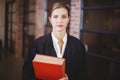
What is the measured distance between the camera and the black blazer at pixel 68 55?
6.03 ft

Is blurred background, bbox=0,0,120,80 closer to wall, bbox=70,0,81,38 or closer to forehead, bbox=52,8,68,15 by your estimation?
wall, bbox=70,0,81,38

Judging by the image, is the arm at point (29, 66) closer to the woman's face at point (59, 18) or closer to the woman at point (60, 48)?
the woman at point (60, 48)

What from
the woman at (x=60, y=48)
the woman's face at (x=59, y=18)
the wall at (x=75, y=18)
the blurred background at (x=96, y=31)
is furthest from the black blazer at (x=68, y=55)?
the wall at (x=75, y=18)

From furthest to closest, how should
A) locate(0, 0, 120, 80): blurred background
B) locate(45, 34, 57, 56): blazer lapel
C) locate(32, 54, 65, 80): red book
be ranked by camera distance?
1. locate(0, 0, 120, 80): blurred background
2. locate(45, 34, 57, 56): blazer lapel
3. locate(32, 54, 65, 80): red book

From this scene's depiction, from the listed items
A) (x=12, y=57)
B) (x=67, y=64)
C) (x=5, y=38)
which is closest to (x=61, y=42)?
(x=67, y=64)

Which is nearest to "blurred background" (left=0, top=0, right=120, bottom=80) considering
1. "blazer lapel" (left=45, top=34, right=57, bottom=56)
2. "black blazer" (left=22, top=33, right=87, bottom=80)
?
"black blazer" (left=22, top=33, right=87, bottom=80)

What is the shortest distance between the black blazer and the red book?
9cm

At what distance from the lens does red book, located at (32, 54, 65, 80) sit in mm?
1717

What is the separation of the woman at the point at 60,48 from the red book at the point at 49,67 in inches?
3.3

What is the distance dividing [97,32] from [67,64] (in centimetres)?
288

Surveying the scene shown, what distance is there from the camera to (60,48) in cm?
186

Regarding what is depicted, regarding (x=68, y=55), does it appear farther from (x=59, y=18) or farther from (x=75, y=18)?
(x=75, y=18)

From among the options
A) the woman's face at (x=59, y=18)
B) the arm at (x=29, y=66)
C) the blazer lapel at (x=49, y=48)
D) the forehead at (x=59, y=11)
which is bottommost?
the arm at (x=29, y=66)

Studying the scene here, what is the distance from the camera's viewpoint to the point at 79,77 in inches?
74.5
